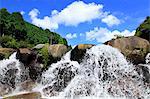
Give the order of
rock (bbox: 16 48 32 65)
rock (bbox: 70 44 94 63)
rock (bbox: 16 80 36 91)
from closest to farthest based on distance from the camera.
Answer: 1. rock (bbox: 70 44 94 63)
2. rock (bbox: 16 80 36 91)
3. rock (bbox: 16 48 32 65)

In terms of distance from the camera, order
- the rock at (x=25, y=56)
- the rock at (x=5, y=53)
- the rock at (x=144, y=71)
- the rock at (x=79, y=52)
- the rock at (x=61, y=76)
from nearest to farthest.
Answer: the rock at (x=144, y=71), the rock at (x=61, y=76), the rock at (x=79, y=52), the rock at (x=25, y=56), the rock at (x=5, y=53)

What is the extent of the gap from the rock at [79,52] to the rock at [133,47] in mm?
1316

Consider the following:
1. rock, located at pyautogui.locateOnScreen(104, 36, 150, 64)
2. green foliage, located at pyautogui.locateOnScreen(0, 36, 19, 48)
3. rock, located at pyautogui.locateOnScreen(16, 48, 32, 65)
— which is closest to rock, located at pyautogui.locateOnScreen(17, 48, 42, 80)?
rock, located at pyautogui.locateOnScreen(16, 48, 32, 65)

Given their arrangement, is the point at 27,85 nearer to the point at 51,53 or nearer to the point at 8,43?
the point at 51,53

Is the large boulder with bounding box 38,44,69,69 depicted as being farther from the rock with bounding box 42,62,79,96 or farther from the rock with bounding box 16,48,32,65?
the rock with bounding box 42,62,79,96

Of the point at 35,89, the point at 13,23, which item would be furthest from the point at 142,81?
the point at 13,23

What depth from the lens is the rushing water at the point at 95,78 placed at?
1620 centimetres

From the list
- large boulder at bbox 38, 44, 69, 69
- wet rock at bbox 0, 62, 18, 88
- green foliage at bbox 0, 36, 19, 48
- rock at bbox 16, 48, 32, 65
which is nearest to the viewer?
wet rock at bbox 0, 62, 18, 88

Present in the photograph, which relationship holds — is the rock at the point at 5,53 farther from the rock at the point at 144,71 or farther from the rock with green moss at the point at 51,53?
the rock at the point at 144,71

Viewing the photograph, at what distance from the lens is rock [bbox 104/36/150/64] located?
57.8ft

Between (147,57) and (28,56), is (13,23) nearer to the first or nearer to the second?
(28,56)

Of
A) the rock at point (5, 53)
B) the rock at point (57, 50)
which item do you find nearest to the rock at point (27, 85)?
the rock at point (57, 50)

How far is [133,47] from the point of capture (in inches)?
707

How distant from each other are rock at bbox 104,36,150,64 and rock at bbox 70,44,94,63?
132cm
